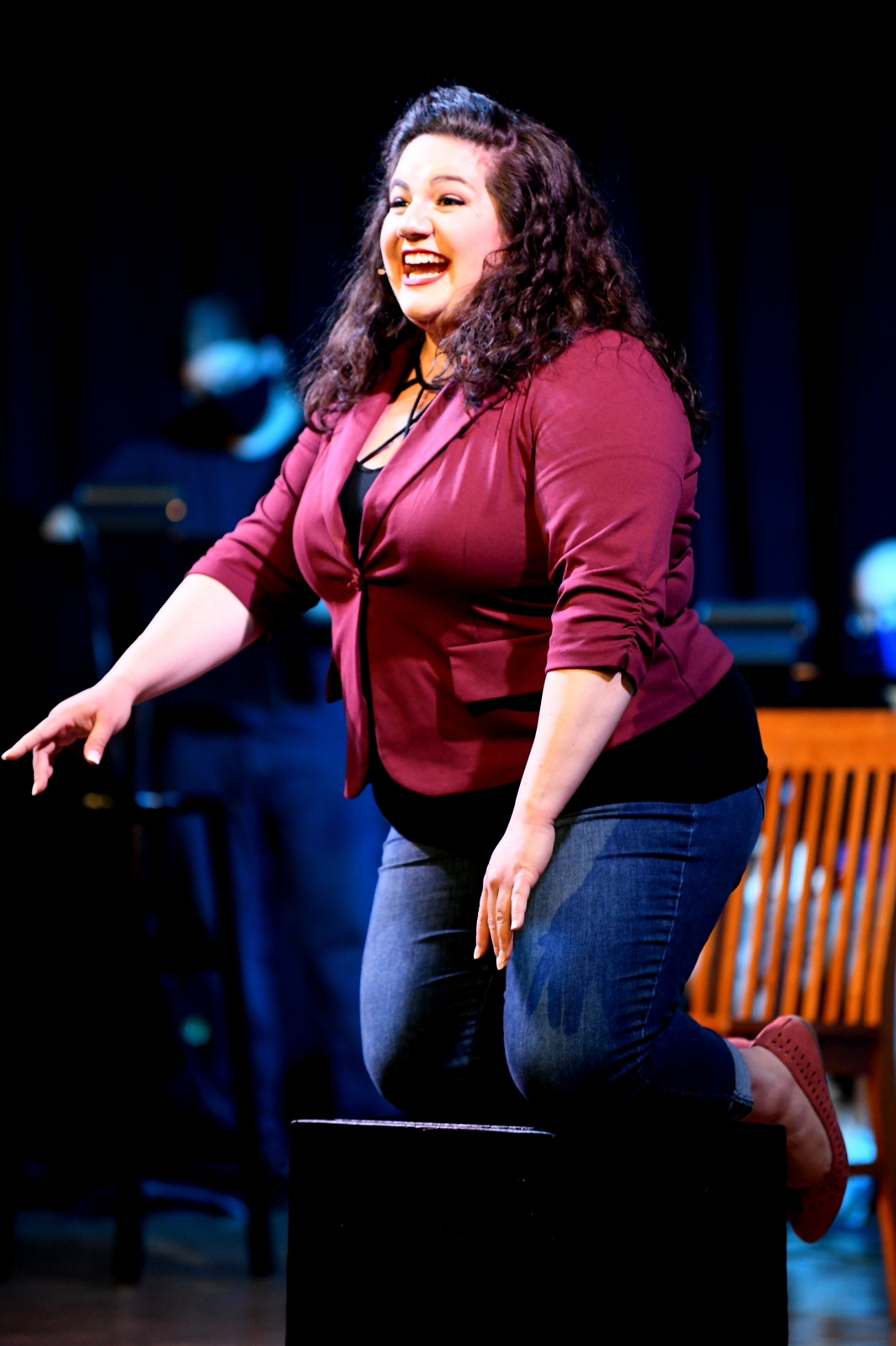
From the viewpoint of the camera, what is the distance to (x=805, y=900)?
1951 mm

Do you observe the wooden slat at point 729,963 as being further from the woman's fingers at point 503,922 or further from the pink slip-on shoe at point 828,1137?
the woman's fingers at point 503,922

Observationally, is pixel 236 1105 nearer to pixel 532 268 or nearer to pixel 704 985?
pixel 704 985

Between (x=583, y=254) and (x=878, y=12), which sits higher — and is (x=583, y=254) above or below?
below

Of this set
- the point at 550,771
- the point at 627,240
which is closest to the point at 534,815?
the point at 550,771

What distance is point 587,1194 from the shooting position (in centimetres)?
121

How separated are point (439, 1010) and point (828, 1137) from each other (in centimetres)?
43

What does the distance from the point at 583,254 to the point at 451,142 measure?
6.4 inches

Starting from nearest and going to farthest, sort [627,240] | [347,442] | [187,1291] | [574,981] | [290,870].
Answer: [574,981]
[347,442]
[187,1291]
[290,870]
[627,240]

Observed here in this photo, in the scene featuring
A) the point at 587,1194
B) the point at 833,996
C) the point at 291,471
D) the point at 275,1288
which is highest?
the point at 291,471

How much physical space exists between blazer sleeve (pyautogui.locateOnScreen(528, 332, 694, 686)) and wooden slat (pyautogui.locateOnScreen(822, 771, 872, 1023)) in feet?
2.64

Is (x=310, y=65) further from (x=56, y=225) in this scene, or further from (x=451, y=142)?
(x=451, y=142)

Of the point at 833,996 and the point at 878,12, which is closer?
the point at 833,996

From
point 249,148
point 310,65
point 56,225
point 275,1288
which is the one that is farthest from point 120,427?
point 275,1288

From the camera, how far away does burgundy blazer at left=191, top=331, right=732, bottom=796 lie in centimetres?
121
